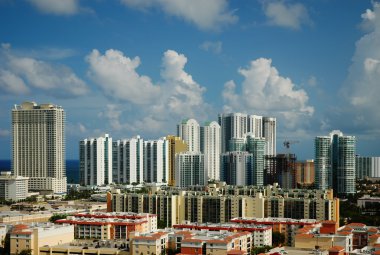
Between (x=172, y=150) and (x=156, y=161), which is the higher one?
(x=172, y=150)

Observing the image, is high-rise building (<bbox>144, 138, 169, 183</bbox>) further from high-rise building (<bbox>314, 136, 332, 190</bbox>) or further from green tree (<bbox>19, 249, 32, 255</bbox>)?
green tree (<bbox>19, 249, 32, 255</bbox>)

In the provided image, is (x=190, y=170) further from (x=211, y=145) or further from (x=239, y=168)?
(x=211, y=145)

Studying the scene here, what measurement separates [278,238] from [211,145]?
18.6 meters

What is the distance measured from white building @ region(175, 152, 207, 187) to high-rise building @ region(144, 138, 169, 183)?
96.6 inches

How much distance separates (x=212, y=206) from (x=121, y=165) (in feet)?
44.8

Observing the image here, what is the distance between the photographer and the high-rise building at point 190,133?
31.5m

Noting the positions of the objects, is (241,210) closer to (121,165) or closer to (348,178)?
(348,178)

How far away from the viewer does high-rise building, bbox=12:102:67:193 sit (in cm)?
2630

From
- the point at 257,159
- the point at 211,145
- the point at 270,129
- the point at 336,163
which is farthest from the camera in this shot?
the point at 270,129

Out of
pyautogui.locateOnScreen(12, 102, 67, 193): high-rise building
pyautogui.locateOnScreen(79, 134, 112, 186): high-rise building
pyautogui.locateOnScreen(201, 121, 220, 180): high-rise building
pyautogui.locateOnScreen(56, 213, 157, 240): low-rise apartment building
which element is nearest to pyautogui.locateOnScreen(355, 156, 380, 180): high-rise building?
pyautogui.locateOnScreen(201, 121, 220, 180): high-rise building

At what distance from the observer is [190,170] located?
1021 inches

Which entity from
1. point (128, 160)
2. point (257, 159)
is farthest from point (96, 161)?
point (257, 159)

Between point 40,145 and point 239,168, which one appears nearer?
point 239,168

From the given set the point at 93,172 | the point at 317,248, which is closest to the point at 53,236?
the point at 317,248
